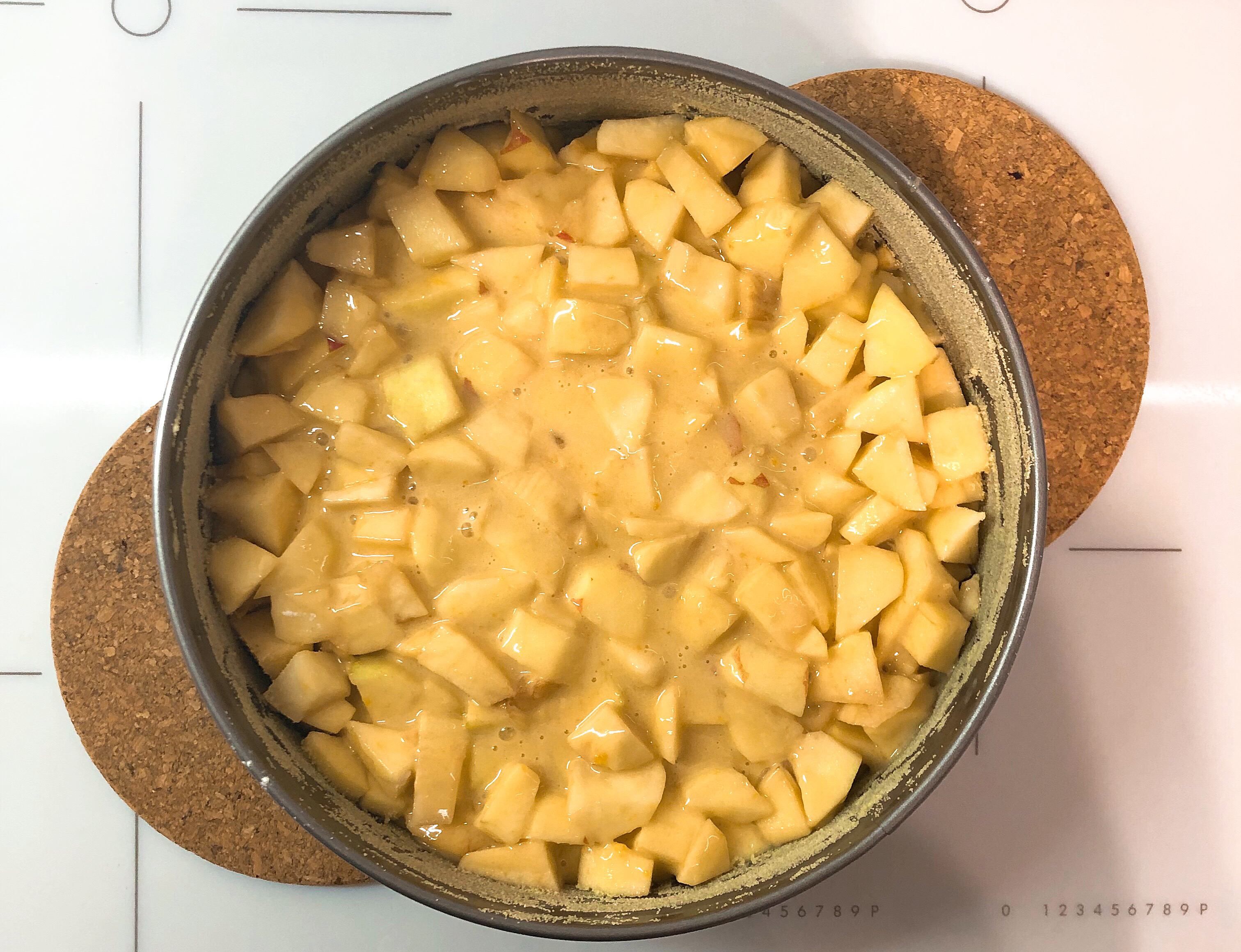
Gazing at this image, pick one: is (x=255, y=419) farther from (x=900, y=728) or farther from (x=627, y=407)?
(x=900, y=728)

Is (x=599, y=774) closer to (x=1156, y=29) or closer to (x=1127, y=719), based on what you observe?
(x=1127, y=719)

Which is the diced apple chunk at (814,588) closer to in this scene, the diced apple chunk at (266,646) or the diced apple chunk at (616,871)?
the diced apple chunk at (616,871)

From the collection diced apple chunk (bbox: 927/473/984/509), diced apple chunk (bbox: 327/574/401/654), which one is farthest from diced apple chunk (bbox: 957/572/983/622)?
diced apple chunk (bbox: 327/574/401/654)

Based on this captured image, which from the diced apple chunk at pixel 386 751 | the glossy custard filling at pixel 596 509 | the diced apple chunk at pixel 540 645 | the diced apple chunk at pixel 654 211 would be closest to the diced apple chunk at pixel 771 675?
the glossy custard filling at pixel 596 509

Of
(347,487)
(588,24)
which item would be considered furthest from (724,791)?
(588,24)

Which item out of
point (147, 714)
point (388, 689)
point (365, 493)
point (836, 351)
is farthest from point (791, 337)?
point (147, 714)

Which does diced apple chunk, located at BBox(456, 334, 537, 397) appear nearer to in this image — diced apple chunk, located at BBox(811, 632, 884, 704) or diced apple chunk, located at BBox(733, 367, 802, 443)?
diced apple chunk, located at BBox(733, 367, 802, 443)
